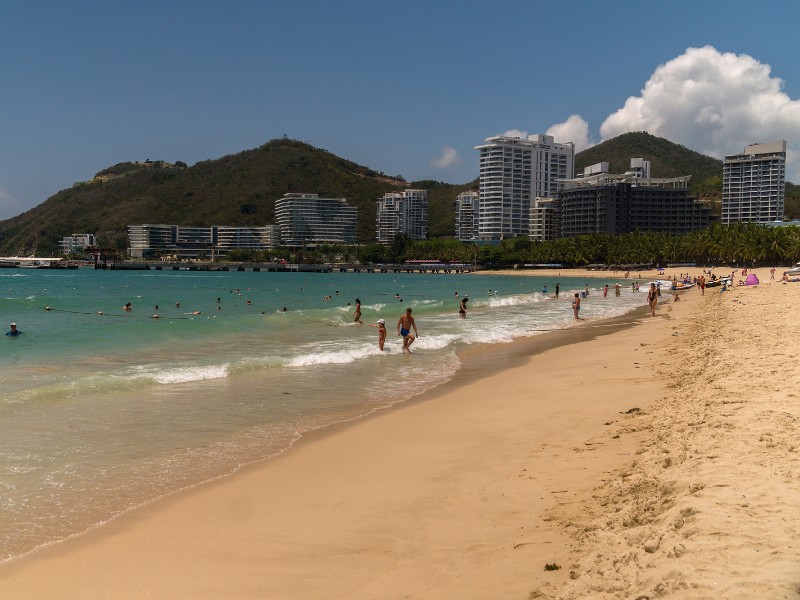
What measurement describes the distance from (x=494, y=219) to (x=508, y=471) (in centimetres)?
19029

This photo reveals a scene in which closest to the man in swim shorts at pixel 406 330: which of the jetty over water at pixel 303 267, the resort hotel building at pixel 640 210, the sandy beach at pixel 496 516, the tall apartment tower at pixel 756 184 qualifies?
the sandy beach at pixel 496 516

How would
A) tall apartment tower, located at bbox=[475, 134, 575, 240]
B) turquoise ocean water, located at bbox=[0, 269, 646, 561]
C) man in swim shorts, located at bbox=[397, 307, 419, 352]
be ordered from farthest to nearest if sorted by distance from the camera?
tall apartment tower, located at bbox=[475, 134, 575, 240] < man in swim shorts, located at bbox=[397, 307, 419, 352] < turquoise ocean water, located at bbox=[0, 269, 646, 561]

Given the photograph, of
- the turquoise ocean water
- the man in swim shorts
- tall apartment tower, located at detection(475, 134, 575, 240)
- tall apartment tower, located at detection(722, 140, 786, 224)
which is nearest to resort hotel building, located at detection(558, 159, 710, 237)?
tall apartment tower, located at detection(722, 140, 786, 224)

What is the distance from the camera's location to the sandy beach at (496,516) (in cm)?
381

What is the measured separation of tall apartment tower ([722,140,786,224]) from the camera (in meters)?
165

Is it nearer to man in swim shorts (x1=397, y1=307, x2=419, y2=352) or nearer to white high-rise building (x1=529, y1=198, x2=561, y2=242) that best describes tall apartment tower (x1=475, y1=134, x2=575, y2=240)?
white high-rise building (x1=529, y1=198, x2=561, y2=242)

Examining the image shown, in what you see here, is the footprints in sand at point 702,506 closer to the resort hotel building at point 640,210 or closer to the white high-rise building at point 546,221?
the resort hotel building at point 640,210

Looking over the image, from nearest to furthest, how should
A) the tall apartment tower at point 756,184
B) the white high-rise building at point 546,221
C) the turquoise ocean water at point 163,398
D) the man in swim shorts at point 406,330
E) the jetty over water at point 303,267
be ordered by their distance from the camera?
the turquoise ocean water at point 163,398, the man in swim shorts at point 406,330, the jetty over water at point 303,267, the tall apartment tower at point 756,184, the white high-rise building at point 546,221

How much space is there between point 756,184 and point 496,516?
192150mm

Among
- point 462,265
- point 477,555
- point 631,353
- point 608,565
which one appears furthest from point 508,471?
point 462,265

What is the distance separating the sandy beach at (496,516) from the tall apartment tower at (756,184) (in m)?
182

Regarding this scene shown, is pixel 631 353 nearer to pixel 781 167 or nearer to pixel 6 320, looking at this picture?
pixel 6 320

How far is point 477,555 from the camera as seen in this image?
4551mm

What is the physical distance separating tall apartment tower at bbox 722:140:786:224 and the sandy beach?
182217 millimetres
